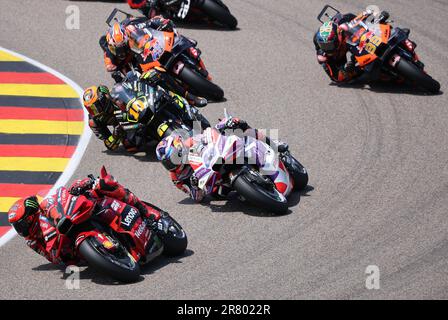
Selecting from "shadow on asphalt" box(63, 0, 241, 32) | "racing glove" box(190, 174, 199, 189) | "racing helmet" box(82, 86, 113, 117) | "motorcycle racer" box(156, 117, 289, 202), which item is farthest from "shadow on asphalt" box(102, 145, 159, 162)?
"shadow on asphalt" box(63, 0, 241, 32)

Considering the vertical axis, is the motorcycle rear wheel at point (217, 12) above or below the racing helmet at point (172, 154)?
below

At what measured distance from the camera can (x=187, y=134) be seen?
1388 cm

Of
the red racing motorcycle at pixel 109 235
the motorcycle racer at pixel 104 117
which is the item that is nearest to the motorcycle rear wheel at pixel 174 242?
the red racing motorcycle at pixel 109 235

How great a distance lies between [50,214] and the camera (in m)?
10.7

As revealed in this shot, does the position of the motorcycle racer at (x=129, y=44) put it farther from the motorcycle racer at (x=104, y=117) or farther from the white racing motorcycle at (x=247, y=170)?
the white racing motorcycle at (x=247, y=170)

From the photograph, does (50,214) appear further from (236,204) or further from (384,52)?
(384,52)

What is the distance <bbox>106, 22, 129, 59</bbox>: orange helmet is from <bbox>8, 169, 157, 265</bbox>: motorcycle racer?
20.2ft

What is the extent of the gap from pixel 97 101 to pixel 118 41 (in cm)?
209

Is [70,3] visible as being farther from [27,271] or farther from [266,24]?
[27,271]

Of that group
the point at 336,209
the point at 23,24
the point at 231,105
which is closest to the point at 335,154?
the point at 336,209

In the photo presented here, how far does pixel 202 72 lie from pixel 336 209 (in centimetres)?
547

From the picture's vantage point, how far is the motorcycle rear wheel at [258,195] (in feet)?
39.0

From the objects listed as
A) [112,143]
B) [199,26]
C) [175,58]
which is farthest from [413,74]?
[199,26]

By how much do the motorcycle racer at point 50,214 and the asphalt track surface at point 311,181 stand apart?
385mm
